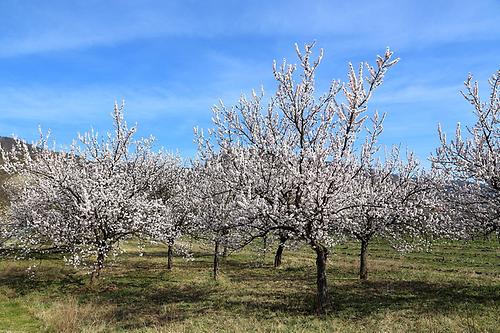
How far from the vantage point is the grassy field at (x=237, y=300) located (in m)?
14.1

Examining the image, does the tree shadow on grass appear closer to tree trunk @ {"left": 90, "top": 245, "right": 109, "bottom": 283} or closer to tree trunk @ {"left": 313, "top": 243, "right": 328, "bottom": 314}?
tree trunk @ {"left": 313, "top": 243, "right": 328, "bottom": 314}

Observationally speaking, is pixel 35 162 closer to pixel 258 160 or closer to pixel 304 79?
pixel 258 160

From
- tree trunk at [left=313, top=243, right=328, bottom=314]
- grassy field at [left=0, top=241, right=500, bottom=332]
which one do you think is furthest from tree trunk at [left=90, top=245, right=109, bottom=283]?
tree trunk at [left=313, top=243, right=328, bottom=314]

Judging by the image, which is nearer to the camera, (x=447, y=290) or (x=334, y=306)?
(x=334, y=306)

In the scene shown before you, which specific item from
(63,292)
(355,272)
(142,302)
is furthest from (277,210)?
(355,272)

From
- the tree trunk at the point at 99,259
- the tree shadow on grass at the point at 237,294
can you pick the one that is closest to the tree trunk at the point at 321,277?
the tree shadow on grass at the point at 237,294

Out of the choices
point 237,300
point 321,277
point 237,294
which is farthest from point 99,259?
point 321,277

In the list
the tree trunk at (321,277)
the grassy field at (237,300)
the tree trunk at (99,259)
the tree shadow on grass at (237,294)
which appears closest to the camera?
the grassy field at (237,300)

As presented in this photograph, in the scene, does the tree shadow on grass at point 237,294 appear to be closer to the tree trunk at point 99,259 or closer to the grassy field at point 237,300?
the grassy field at point 237,300

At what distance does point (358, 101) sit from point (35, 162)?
17174 mm

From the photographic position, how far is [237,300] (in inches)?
723

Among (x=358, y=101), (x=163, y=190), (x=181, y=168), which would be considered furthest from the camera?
(x=181, y=168)

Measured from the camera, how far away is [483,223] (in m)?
17.1

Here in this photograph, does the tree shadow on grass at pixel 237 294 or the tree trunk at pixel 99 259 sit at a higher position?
the tree trunk at pixel 99 259
